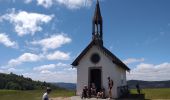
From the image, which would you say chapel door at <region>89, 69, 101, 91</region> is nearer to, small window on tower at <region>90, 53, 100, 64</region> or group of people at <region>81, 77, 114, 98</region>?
small window on tower at <region>90, 53, 100, 64</region>

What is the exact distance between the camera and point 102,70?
36.2m

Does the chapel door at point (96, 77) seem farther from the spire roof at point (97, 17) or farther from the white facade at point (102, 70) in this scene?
the spire roof at point (97, 17)

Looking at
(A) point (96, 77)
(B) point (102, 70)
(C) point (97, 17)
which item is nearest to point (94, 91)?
(B) point (102, 70)

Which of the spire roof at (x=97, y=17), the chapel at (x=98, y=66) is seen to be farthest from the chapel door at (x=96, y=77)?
the spire roof at (x=97, y=17)

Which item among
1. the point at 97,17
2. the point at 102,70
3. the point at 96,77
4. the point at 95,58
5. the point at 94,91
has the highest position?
the point at 97,17

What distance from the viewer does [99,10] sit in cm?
3991

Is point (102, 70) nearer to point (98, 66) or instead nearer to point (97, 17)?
point (98, 66)

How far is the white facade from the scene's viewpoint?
35.8 metres

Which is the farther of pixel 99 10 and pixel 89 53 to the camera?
pixel 99 10

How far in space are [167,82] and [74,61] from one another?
178ft

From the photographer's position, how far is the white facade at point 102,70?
118ft

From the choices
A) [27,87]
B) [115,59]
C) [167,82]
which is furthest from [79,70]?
[27,87]

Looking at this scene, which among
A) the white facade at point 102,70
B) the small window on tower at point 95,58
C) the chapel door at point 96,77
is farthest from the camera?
the chapel door at point 96,77

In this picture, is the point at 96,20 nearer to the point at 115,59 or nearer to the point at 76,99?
the point at 115,59
